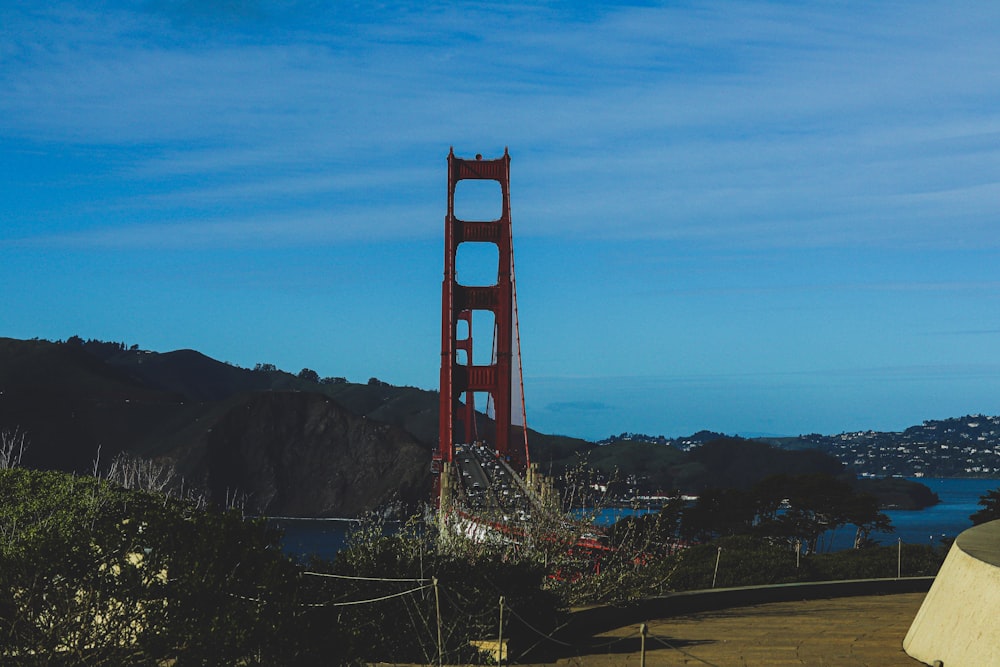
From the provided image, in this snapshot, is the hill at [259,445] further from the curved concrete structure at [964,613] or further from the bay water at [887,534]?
the curved concrete structure at [964,613]

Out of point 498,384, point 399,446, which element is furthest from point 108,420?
point 498,384

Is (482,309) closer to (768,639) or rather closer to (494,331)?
(494,331)

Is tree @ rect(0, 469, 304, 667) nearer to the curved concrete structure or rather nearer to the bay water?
the curved concrete structure

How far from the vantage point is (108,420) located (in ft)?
495

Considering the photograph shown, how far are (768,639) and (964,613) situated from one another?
9.17ft

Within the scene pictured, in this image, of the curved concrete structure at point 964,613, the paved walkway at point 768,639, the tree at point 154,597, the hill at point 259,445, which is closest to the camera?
the tree at point 154,597

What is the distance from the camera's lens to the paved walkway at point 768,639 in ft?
36.0

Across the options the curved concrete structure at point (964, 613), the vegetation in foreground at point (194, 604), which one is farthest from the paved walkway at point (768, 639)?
the vegetation in foreground at point (194, 604)

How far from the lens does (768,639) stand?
40.2 feet

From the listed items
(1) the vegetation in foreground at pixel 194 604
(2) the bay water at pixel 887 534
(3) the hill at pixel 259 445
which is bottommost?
(2) the bay water at pixel 887 534

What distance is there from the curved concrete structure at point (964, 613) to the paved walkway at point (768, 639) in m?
0.40

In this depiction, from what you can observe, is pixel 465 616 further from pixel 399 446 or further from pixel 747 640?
pixel 399 446

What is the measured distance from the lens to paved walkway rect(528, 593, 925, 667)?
11.0 m

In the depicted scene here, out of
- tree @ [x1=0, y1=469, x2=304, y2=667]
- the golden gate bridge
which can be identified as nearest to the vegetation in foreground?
tree @ [x1=0, y1=469, x2=304, y2=667]
